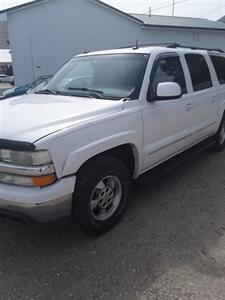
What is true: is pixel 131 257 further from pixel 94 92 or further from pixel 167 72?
pixel 167 72

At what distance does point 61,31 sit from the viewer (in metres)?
17.4

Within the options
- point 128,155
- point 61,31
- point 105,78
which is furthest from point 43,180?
point 61,31

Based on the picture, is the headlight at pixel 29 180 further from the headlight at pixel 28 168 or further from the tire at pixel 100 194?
the tire at pixel 100 194

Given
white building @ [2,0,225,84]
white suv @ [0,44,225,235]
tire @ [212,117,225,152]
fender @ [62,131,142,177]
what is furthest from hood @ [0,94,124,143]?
white building @ [2,0,225,84]

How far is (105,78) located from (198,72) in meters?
1.73

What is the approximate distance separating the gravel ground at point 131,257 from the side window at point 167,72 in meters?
1.46

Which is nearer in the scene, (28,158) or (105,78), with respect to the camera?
(28,158)

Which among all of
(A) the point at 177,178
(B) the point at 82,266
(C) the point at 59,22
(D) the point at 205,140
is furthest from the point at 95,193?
(C) the point at 59,22

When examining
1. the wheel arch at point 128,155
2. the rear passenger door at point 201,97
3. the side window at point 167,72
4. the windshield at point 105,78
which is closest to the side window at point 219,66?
the rear passenger door at point 201,97

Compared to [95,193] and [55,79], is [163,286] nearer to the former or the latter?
[95,193]

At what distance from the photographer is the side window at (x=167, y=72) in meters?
3.82

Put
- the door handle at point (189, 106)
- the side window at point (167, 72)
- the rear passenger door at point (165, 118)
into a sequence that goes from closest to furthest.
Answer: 1. the rear passenger door at point (165, 118)
2. the side window at point (167, 72)
3. the door handle at point (189, 106)

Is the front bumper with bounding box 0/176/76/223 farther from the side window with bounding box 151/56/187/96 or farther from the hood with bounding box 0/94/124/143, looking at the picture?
the side window with bounding box 151/56/187/96

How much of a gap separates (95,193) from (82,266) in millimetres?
691
